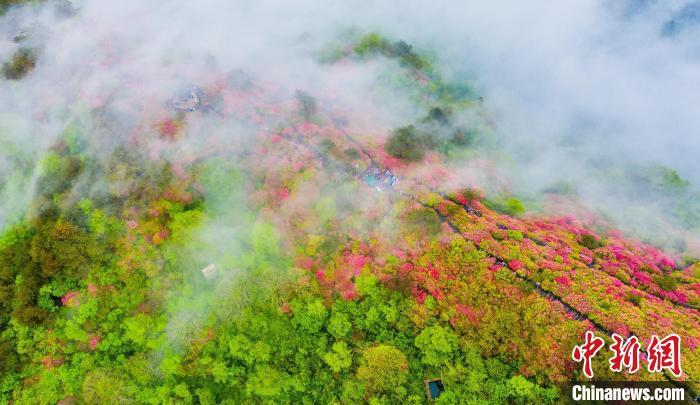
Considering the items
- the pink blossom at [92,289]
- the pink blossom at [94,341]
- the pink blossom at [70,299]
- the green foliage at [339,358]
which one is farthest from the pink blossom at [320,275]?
the pink blossom at [70,299]

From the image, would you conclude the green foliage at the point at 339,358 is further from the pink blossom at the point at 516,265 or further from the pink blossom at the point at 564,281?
the pink blossom at the point at 564,281

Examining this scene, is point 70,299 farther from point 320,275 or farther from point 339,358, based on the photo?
point 339,358

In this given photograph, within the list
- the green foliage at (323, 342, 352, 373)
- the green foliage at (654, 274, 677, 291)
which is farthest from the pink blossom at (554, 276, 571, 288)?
the green foliage at (323, 342, 352, 373)

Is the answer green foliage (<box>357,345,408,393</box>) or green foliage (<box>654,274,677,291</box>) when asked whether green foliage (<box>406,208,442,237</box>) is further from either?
green foliage (<box>654,274,677,291</box>)

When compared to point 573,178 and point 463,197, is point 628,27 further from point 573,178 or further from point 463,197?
point 463,197

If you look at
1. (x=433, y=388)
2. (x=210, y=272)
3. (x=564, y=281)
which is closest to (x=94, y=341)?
(x=210, y=272)
